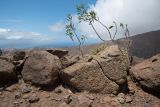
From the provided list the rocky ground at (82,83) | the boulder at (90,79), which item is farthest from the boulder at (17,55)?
the boulder at (90,79)

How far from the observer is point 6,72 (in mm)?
10883

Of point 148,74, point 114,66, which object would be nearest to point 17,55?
point 114,66

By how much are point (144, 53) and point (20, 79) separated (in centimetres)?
6569

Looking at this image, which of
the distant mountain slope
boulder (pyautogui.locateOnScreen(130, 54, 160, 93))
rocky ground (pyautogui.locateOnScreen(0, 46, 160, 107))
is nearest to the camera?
rocky ground (pyautogui.locateOnScreen(0, 46, 160, 107))

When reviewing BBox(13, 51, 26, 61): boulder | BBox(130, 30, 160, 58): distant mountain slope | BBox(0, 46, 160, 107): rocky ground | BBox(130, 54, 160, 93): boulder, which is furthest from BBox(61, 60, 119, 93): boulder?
BBox(130, 30, 160, 58): distant mountain slope

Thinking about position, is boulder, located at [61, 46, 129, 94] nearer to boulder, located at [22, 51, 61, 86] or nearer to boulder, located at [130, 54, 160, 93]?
boulder, located at [22, 51, 61, 86]

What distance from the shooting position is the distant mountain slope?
7438cm

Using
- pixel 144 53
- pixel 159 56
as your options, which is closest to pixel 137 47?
pixel 144 53

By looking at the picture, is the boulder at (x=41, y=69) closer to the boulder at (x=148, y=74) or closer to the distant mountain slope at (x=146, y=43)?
the boulder at (x=148, y=74)

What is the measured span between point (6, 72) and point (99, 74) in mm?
4226

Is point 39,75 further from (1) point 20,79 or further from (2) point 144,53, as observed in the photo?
(2) point 144,53

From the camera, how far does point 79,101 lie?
9.73 metres

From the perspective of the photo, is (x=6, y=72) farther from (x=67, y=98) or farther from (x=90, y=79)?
(x=90, y=79)

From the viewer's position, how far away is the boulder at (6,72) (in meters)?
10.9
